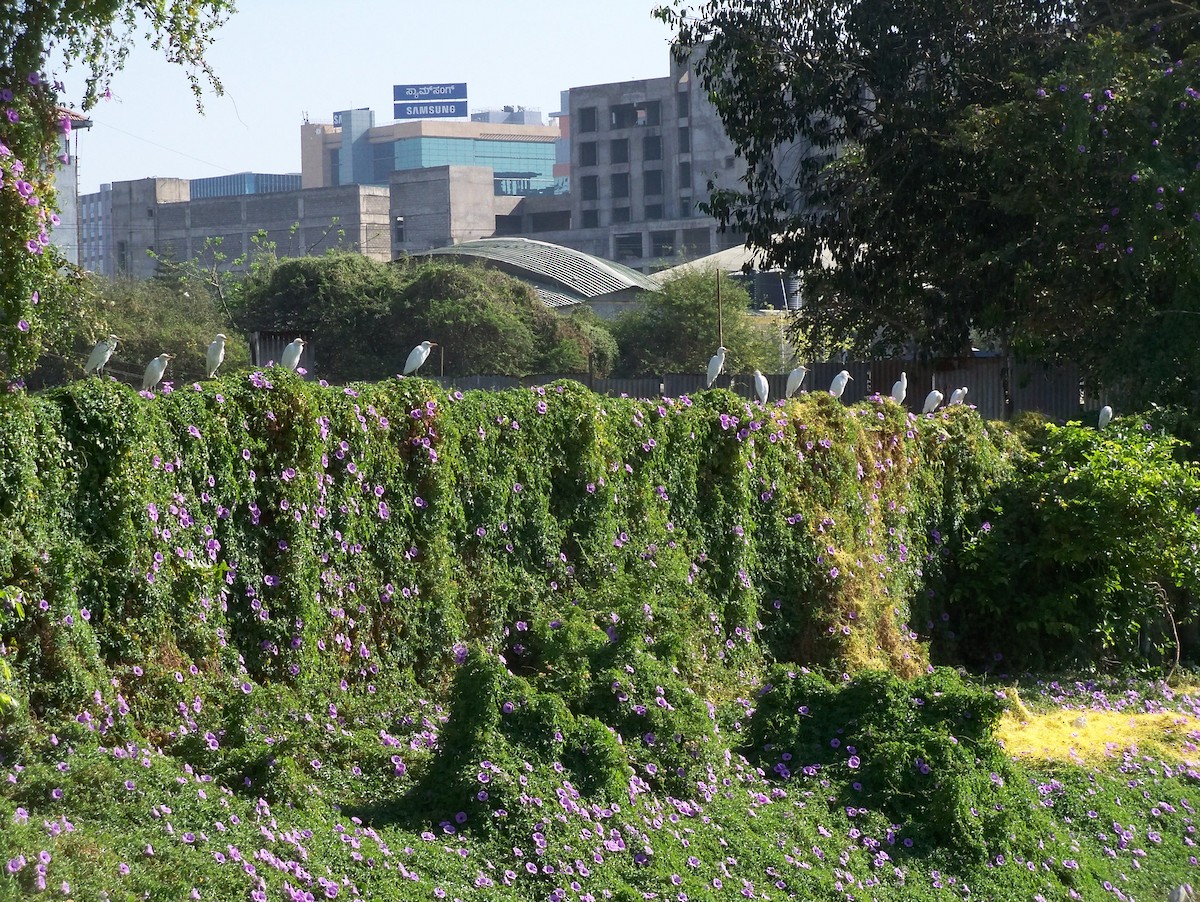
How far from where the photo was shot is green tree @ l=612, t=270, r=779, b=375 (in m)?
37.9

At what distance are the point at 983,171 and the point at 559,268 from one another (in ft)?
124

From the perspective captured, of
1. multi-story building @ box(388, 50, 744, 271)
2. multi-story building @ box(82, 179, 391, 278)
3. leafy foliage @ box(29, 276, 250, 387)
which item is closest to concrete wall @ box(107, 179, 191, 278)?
multi-story building @ box(82, 179, 391, 278)

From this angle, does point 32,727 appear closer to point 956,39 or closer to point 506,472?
point 506,472

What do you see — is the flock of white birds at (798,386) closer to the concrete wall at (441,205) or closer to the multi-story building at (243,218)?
the multi-story building at (243,218)

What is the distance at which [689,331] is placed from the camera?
128 feet

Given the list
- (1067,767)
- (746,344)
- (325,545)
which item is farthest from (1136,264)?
(746,344)

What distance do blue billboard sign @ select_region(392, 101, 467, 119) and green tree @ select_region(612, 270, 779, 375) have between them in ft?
441

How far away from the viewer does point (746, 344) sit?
37531 mm

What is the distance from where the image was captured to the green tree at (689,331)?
37888 millimetres

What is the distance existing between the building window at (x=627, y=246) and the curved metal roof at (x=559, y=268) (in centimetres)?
3923

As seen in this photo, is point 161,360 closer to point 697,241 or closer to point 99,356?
point 99,356

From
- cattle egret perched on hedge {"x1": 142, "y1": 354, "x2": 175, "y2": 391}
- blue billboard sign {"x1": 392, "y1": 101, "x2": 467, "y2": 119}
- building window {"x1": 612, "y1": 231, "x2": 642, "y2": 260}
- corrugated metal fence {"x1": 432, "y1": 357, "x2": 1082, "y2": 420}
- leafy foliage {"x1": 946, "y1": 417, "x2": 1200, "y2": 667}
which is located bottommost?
leafy foliage {"x1": 946, "y1": 417, "x2": 1200, "y2": 667}

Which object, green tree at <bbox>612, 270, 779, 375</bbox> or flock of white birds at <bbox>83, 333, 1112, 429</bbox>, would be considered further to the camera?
green tree at <bbox>612, 270, 779, 375</bbox>

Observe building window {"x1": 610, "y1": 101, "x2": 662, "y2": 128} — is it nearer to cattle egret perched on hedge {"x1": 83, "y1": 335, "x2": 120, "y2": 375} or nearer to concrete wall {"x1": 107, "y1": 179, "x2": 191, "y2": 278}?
concrete wall {"x1": 107, "y1": 179, "x2": 191, "y2": 278}
